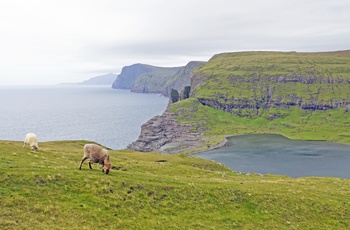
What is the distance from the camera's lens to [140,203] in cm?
2873

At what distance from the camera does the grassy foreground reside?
79.2 feet

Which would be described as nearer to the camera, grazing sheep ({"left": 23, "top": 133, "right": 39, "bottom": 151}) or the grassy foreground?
the grassy foreground

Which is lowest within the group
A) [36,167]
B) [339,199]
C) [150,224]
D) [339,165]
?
[339,165]

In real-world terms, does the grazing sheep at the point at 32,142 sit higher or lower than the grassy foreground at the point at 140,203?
higher

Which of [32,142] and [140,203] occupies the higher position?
[32,142]

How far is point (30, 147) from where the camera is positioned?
158ft

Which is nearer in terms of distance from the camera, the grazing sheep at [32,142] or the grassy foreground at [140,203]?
the grassy foreground at [140,203]

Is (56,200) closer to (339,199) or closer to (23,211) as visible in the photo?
(23,211)

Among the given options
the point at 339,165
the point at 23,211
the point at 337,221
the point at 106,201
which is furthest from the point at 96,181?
the point at 339,165

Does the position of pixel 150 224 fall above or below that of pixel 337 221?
above

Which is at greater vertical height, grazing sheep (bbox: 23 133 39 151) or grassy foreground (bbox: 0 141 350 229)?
grazing sheep (bbox: 23 133 39 151)

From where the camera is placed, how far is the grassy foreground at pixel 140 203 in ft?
79.2

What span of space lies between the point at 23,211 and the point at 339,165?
19033 cm

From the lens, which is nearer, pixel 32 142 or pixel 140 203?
pixel 140 203
